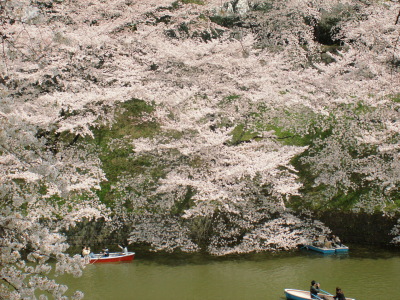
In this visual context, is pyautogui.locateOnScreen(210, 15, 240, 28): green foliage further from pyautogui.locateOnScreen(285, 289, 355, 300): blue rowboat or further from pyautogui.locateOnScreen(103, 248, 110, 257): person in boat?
pyautogui.locateOnScreen(285, 289, 355, 300): blue rowboat

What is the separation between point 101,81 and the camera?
17.3 m

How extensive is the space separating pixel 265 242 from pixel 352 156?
711 cm

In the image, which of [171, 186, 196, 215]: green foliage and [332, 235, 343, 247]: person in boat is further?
[171, 186, 196, 215]: green foliage

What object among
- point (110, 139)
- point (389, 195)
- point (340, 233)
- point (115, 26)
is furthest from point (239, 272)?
point (115, 26)

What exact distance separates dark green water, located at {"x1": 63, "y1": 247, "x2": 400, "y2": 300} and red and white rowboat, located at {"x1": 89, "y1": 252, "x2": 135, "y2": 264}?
0.70 feet

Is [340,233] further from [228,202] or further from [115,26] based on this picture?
[115,26]

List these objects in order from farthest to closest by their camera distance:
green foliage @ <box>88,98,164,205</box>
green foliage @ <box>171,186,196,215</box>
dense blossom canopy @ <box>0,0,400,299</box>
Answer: green foliage @ <box>88,98,164,205</box> < green foliage @ <box>171,186,196,215</box> < dense blossom canopy @ <box>0,0,400,299</box>

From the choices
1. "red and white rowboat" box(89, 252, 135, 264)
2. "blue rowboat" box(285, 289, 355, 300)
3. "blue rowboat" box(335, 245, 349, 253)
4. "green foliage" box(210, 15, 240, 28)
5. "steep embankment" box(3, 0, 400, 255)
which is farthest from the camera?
"green foliage" box(210, 15, 240, 28)

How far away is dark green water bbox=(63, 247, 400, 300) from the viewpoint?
11.0 metres

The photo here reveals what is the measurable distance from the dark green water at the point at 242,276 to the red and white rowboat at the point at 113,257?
0.21 meters

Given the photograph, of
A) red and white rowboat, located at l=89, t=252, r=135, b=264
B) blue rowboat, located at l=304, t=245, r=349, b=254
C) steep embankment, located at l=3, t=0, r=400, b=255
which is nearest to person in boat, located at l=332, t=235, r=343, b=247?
blue rowboat, located at l=304, t=245, r=349, b=254

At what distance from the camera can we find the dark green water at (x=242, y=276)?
35.9 ft

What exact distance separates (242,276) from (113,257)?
16.1ft


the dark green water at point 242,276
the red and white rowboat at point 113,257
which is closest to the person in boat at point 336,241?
the dark green water at point 242,276
